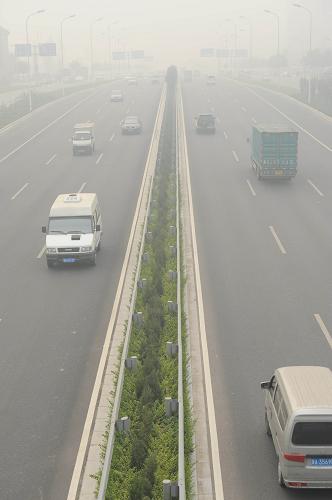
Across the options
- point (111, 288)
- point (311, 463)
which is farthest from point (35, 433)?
point (111, 288)

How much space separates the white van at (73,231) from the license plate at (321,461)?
51.3 ft

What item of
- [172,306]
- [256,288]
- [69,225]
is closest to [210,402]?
[172,306]

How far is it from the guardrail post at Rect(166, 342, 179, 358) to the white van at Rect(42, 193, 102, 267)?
991 centimetres

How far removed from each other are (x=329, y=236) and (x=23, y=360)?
15.6 m

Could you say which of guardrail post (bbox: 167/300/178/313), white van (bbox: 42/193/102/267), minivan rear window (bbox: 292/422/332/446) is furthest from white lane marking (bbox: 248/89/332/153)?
minivan rear window (bbox: 292/422/332/446)

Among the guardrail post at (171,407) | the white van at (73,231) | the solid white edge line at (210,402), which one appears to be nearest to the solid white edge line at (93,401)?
the white van at (73,231)

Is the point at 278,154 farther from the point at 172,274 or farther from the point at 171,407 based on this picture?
the point at 171,407

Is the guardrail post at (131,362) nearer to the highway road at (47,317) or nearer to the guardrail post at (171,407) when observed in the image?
the highway road at (47,317)

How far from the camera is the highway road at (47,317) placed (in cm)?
1402

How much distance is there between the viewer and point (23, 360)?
18359 millimetres

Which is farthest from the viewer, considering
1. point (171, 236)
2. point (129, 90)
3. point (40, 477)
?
point (129, 90)

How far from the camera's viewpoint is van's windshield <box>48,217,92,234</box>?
27250 millimetres

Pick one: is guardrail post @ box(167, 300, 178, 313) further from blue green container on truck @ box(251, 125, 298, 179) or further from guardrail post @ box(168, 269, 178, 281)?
blue green container on truck @ box(251, 125, 298, 179)

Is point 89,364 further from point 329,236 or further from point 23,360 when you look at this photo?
point 329,236
